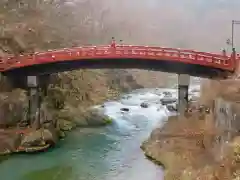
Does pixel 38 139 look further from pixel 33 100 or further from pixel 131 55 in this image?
pixel 131 55

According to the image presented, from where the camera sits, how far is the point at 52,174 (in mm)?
33719

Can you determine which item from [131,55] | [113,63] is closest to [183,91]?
[131,55]

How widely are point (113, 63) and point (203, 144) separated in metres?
17.8

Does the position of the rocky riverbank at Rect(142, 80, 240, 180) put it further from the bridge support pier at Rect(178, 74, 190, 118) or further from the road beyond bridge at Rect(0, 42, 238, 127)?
the road beyond bridge at Rect(0, 42, 238, 127)

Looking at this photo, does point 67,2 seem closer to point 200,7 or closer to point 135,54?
point 135,54

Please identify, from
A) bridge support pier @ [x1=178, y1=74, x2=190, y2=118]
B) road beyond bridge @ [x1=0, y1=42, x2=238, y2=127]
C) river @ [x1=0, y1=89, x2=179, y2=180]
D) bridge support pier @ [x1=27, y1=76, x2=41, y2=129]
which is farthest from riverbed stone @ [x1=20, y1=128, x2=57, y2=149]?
bridge support pier @ [x1=178, y1=74, x2=190, y2=118]

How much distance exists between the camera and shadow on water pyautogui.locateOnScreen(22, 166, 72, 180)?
32794 millimetres

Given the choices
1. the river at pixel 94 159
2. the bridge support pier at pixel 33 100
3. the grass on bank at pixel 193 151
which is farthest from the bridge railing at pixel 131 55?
the river at pixel 94 159

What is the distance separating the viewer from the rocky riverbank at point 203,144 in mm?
22061

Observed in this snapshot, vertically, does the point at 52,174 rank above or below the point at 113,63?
below

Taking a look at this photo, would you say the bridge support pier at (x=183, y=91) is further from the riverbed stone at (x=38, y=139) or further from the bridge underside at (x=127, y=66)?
the riverbed stone at (x=38, y=139)

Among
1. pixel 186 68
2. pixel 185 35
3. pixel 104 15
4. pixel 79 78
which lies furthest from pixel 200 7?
pixel 186 68

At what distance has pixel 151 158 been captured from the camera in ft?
119

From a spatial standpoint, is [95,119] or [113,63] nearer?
[113,63]
